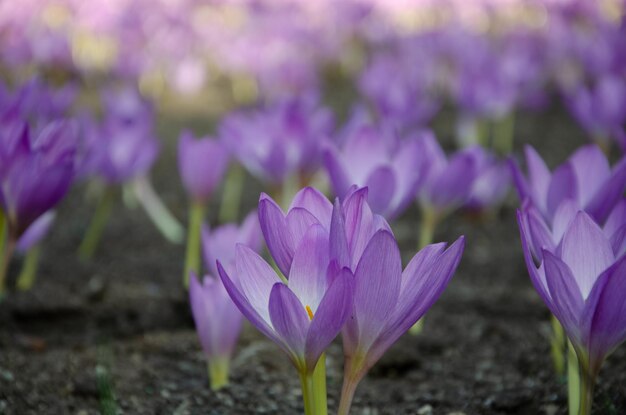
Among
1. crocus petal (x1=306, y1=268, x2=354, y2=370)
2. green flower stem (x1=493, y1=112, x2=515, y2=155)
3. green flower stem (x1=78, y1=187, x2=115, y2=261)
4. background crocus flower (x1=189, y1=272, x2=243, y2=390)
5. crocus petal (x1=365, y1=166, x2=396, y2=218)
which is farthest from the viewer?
green flower stem (x1=493, y1=112, x2=515, y2=155)

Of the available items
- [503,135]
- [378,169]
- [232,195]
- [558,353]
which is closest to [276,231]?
[378,169]

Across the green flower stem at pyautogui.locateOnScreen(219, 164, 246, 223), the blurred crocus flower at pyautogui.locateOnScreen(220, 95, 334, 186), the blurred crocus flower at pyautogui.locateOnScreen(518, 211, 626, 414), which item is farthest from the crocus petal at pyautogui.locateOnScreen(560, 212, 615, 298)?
the green flower stem at pyautogui.locateOnScreen(219, 164, 246, 223)

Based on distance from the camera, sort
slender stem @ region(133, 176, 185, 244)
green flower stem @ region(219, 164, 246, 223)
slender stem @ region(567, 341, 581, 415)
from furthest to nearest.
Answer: green flower stem @ region(219, 164, 246, 223) → slender stem @ region(133, 176, 185, 244) → slender stem @ region(567, 341, 581, 415)

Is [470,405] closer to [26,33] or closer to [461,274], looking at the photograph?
[461,274]

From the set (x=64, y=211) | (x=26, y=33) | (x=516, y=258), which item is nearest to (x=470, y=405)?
(x=516, y=258)

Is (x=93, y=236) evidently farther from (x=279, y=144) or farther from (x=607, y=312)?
(x=607, y=312)

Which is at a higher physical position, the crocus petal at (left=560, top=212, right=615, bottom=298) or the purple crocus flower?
the purple crocus flower

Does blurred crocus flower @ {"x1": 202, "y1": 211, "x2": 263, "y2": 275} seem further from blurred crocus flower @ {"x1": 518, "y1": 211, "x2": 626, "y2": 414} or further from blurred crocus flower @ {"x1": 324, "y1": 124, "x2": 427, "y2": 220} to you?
blurred crocus flower @ {"x1": 518, "y1": 211, "x2": 626, "y2": 414}
